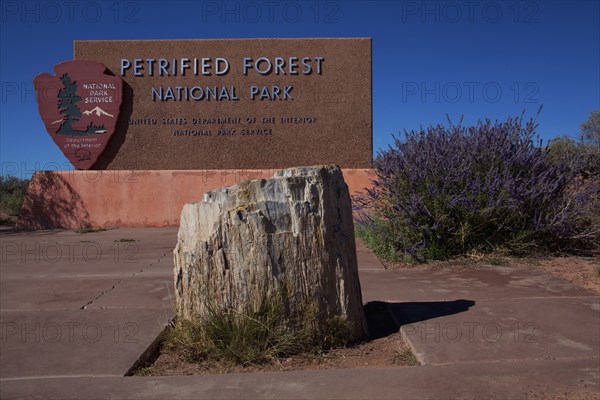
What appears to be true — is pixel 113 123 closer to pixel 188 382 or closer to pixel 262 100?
pixel 262 100

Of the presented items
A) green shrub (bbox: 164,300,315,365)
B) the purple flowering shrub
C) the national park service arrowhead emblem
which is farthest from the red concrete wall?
green shrub (bbox: 164,300,315,365)

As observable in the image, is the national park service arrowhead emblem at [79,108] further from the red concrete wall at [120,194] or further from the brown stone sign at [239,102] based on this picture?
the red concrete wall at [120,194]

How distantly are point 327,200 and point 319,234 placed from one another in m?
0.27

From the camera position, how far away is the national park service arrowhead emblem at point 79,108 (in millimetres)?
14070

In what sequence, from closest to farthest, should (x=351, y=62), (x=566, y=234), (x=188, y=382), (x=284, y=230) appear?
(x=188, y=382) < (x=284, y=230) < (x=566, y=234) < (x=351, y=62)

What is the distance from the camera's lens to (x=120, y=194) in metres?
13.1

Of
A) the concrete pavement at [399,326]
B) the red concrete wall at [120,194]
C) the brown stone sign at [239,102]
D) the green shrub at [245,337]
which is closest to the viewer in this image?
the concrete pavement at [399,326]

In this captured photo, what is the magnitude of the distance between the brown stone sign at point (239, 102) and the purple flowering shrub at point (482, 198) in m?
6.38

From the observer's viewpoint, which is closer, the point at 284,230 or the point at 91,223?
the point at 284,230

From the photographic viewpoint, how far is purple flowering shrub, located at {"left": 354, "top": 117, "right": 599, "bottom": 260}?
6984 mm

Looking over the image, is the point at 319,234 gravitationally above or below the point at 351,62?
below

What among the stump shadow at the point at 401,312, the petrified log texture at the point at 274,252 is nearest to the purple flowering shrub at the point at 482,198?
the stump shadow at the point at 401,312

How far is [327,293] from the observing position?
3895 mm

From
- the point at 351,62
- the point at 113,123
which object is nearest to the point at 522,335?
the point at 351,62
